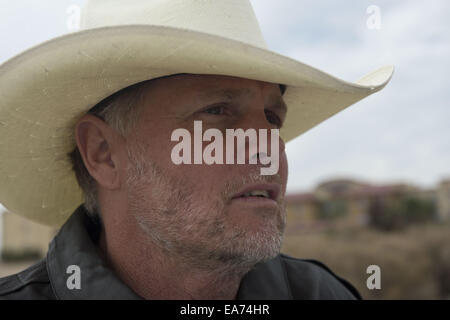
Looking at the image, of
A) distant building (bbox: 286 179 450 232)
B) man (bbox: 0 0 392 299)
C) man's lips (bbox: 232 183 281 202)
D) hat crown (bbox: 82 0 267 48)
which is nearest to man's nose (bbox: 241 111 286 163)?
man (bbox: 0 0 392 299)

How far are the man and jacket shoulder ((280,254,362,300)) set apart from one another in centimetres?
13

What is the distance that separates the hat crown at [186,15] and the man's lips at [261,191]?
1.95 feet

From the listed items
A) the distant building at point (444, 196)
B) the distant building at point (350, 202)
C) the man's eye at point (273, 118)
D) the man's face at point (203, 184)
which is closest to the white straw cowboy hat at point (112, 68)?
the man's face at point (203, 184)

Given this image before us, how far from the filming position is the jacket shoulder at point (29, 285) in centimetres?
212

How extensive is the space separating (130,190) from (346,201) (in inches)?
1604

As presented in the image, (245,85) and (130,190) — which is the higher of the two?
(245,85)

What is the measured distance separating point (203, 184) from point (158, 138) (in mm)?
290

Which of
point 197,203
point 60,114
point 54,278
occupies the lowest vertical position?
point 54,278

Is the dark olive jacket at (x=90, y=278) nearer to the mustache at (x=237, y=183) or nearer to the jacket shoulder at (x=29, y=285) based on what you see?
the jacket shoulder at (x=29, y=285)

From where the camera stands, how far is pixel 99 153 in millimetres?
2258

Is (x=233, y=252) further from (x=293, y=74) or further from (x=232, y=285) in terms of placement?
(x=293, y=74)

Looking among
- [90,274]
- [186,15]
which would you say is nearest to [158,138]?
[186,15]

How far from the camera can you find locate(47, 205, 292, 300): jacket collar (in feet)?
6.66
